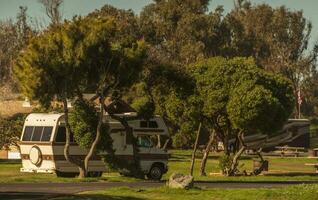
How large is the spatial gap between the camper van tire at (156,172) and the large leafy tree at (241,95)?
3.55 m

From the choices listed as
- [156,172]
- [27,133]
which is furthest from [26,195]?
[156,172]

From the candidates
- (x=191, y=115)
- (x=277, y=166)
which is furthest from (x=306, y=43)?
(x=191, y=115)

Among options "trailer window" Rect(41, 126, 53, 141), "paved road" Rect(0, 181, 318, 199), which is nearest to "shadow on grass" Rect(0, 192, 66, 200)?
"paved road" Rect(0, 181, 318, 199)

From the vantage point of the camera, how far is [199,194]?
23250mm

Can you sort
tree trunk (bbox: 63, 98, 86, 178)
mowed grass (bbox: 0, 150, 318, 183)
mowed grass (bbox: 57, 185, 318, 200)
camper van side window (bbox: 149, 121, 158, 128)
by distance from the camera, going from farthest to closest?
camper van side window (bbox: 149, 121, 158, 128)
tree trunk (bbox: 63, 98, 86, 178)
mowed grass (bbox: 0, 150, 318, 183)
mowed grass (bbox: 57, 185, 318, 200)

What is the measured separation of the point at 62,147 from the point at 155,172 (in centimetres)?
479

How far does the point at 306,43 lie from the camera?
10925 centimetres

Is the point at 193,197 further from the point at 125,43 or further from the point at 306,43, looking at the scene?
the point at 306,43

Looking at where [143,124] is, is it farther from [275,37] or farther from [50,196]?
[275,37]

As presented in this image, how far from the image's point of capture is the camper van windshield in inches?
1337

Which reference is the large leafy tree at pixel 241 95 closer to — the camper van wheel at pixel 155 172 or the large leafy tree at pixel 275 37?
the camper van wheel at pixel 155 172

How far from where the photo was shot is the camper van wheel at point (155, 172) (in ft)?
116

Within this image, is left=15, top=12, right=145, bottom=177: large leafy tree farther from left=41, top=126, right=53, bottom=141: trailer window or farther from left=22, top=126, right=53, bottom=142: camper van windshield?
left=22, top=126, right=53, bottom=142: camper van windshield

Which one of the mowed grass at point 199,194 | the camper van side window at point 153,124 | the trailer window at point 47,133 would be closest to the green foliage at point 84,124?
the trailer window at point 47,133
